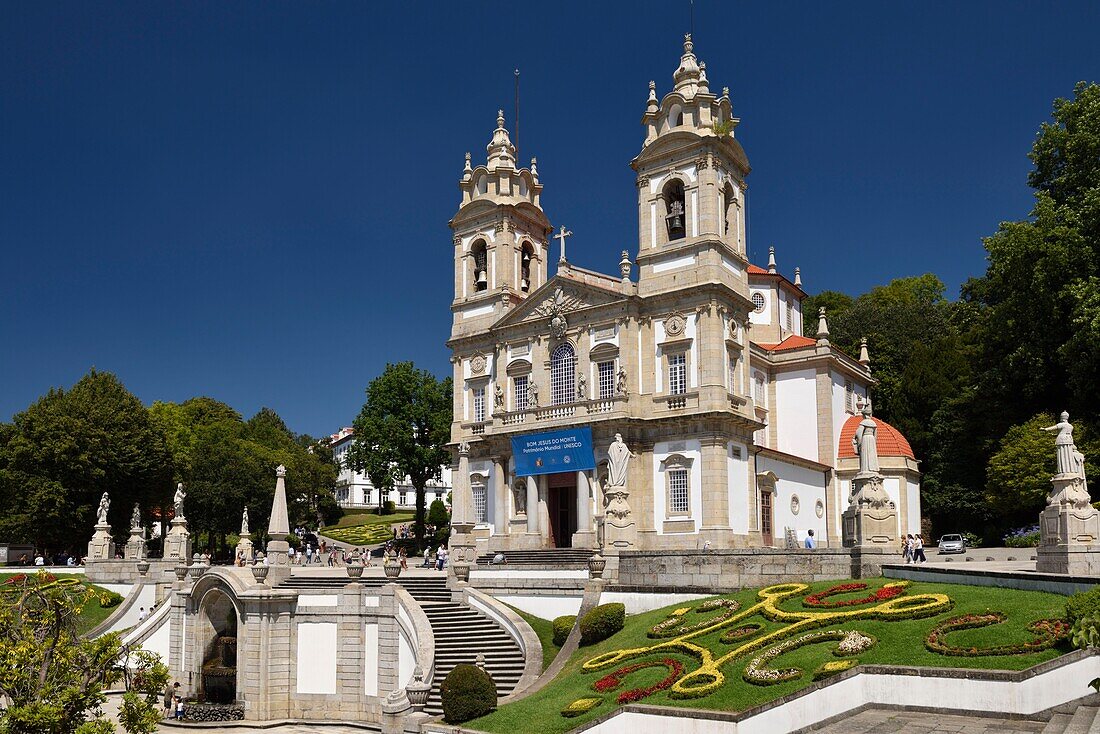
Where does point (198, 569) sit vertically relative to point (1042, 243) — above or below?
below

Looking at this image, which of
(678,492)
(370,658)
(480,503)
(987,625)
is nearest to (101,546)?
(480,503)

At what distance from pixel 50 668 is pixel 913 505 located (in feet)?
143

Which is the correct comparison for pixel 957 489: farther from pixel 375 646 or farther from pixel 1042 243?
pixel 375 646

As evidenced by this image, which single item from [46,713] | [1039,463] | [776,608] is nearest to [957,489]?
[1039,463]

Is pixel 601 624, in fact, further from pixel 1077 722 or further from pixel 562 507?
pixel 562 507

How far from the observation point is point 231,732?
1058 inches

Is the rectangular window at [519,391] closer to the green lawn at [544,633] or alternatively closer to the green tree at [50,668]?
the green lawn at [544,633]

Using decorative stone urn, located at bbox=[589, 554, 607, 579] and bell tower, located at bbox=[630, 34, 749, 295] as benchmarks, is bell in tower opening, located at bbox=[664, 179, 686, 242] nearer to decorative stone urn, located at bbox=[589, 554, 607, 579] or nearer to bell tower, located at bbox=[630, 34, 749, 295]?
bell tower, located at bbox=[630, 34, 749, 295]

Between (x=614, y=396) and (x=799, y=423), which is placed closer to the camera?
(x=614, y=396)

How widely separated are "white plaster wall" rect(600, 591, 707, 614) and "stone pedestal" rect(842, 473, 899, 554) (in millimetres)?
4511

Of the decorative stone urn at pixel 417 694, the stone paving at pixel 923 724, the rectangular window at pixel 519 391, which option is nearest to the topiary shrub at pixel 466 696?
→ the decorative stone urn at pixel 417 694

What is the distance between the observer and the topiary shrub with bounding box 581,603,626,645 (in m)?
26.1

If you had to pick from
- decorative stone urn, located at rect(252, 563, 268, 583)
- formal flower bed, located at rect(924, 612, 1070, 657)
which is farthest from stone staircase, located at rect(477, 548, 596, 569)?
formal flower bed, located at rect(924, 612, 1070, 657)

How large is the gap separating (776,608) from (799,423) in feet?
91.6
